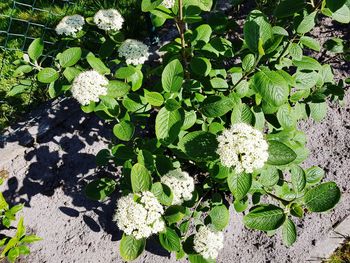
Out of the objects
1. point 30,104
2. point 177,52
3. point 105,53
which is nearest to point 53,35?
point 30,104

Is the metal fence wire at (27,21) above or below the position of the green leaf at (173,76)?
below

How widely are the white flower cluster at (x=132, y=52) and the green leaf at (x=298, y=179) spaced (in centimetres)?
112

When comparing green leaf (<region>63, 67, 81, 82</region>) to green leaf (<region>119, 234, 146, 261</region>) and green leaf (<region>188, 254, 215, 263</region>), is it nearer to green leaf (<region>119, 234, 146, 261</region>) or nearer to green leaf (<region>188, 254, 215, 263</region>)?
green leaf (<region>119, 234, 146, 261</region>)

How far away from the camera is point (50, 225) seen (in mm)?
2951

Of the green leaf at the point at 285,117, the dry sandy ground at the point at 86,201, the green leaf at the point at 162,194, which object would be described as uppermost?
the green leaf at the point at 285,117

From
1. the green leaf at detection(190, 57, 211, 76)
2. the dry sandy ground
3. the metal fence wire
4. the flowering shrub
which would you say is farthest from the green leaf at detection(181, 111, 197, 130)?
the metal fence wire

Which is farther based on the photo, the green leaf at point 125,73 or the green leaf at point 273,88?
the green leaf at point 125,73

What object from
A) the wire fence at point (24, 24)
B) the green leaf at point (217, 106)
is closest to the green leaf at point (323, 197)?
the green leaf at point (217, 106)

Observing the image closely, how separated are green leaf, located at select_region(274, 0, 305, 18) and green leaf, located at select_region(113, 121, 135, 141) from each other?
101 cm

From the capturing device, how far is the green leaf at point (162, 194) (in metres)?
1.90

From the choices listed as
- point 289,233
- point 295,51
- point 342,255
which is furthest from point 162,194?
point 342,255

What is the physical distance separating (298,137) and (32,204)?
6.74 feet

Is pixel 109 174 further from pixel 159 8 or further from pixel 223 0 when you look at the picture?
pixel 223 0

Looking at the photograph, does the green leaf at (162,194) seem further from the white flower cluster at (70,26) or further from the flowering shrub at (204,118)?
the white flower cluster at (70,26)
